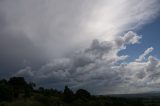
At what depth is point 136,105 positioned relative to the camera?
13750cm

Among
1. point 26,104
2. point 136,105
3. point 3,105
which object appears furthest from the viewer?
point 136,105

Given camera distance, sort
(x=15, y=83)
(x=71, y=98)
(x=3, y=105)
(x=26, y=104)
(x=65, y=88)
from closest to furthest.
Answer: (x=3, y=105) → (x=26, y=104) → (x=71, y=98) → (x=65, y=88) → (x=15, y=83)

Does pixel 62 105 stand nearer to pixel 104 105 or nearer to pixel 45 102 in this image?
pixel 45 102

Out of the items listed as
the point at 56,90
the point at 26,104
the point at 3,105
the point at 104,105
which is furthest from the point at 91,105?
the point at 56,90

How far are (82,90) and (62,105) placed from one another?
53.7m

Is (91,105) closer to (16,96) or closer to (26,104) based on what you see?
(26,104)

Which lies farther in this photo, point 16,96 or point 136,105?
point 136,105

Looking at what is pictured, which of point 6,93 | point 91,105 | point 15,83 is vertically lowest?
point 91,105

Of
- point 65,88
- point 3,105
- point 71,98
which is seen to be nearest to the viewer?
point 3,105

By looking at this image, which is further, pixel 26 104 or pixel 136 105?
pixel 136 105

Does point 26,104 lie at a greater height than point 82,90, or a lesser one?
lesser

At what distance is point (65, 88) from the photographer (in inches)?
5846

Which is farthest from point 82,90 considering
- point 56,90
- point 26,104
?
point 26,104

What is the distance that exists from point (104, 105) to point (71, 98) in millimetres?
18462
